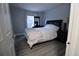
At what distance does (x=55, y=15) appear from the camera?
475 cm

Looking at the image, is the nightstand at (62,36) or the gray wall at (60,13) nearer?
the nightstand at (62,36)

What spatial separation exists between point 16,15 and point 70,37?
4.71m

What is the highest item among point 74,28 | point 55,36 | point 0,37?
point 74,28

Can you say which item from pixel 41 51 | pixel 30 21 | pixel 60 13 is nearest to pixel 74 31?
pixel 41 51

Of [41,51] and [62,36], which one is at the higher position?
[62,36]

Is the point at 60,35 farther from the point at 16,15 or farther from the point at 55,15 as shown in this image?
the point at 16,15

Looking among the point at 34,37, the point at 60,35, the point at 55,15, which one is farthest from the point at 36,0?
the point at 55,15

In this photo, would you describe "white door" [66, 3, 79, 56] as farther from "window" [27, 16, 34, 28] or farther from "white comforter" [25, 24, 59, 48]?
"window" [27, 16, 34, 28]

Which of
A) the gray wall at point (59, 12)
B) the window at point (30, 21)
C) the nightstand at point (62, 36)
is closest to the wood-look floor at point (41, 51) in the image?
the nightstand at point (62, 36)

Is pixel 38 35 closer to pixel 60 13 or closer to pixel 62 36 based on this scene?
pixel 62 36

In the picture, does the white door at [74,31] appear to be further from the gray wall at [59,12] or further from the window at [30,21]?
the window at [30,21]

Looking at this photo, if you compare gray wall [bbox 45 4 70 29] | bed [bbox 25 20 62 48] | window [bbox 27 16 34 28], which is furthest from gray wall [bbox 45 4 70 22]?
window [bbox 27 16 34 28]

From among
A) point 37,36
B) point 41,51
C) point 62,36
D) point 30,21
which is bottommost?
point 41,51

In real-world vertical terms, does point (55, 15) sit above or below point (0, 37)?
above
